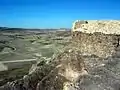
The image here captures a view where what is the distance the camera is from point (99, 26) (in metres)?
13.9

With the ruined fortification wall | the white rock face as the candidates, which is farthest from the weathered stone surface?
the white rock face

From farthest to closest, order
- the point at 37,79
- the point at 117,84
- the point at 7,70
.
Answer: the point at 7,70
the point at 37,79
the point at 117,84

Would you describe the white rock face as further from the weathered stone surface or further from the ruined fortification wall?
the weathered stone surface

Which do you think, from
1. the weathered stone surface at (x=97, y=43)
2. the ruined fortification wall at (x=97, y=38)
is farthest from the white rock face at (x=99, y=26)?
the weathered stone surface at (x=97, y=43)

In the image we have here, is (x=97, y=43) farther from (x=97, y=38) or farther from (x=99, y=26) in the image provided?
(x=99, y=26)

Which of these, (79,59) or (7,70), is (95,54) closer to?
(79,59)

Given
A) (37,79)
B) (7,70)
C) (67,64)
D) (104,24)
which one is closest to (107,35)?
(104,24)

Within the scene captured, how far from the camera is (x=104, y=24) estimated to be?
44.9 ft

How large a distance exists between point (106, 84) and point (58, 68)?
487 cm

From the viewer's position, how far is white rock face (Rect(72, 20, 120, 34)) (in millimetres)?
13254

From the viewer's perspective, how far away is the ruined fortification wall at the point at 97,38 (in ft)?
43.1

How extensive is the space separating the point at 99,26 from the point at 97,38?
70cm

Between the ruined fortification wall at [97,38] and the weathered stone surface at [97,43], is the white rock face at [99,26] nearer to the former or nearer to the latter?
the ruined fortification wall at [97,38]

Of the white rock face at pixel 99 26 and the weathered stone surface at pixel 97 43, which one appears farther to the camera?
the white rock face at pixel 99 26
